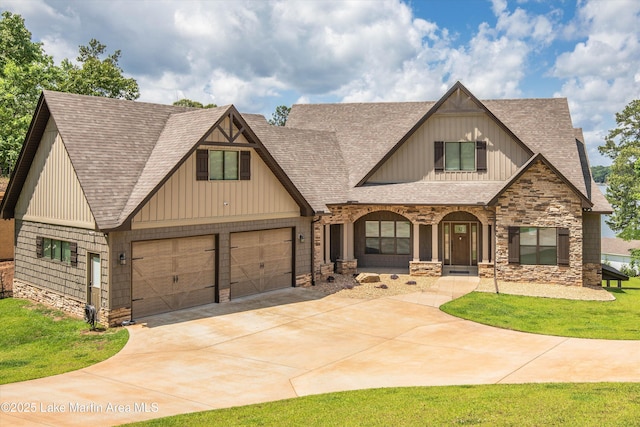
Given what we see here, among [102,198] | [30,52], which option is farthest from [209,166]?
[30,52]

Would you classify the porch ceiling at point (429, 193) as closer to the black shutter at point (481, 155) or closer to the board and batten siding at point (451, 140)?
the board and batten siding at point (451, 140)

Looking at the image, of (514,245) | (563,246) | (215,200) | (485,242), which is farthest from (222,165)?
(563,246)

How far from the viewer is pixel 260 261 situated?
21156mm

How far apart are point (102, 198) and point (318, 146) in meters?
14.6

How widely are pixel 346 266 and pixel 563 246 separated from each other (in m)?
9.90

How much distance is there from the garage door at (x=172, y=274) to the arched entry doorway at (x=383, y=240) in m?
10.5

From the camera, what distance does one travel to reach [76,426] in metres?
8.91

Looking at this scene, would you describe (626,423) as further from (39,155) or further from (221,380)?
(39,155)

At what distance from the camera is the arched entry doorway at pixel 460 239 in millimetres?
26828

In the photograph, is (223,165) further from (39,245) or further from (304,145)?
(304,145)

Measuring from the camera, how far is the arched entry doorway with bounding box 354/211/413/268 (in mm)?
27578

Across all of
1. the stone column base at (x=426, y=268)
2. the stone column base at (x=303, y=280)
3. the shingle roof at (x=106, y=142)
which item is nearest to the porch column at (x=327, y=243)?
the stone column base at (x=303, y=280)

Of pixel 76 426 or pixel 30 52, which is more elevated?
pixel 30 52

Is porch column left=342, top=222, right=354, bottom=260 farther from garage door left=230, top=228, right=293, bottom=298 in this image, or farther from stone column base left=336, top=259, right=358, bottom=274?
garage door left=230, top=228, right=293, bottom=298
